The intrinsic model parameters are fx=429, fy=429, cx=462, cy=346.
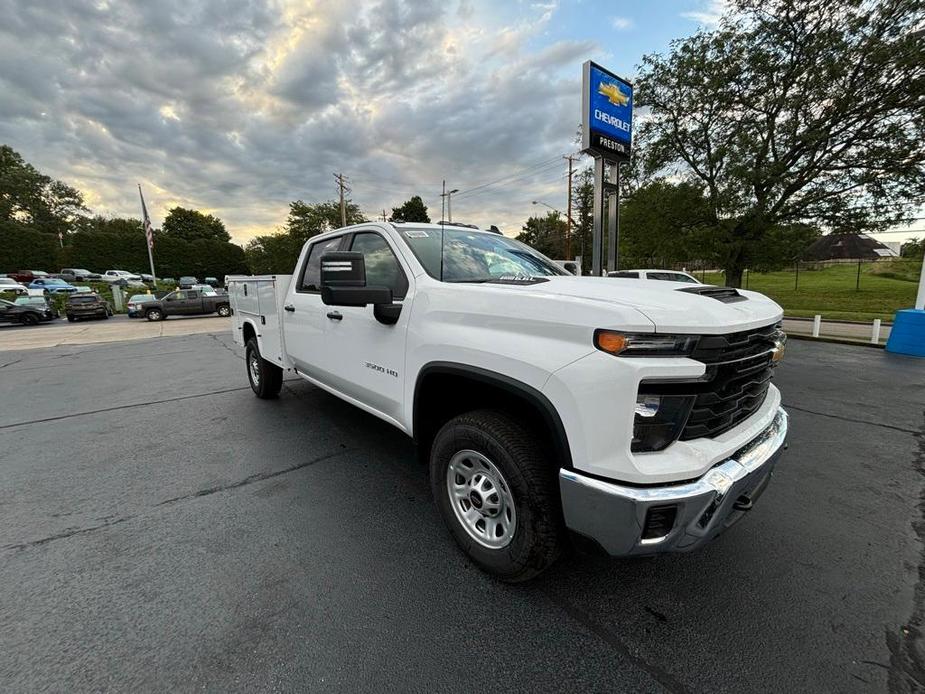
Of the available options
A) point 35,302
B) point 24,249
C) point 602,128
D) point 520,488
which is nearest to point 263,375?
point 520,488

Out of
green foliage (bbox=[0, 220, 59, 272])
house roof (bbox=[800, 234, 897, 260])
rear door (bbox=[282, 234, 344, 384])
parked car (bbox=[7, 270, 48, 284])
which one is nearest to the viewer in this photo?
rear door (bbox=[282, 234, 344, 384])

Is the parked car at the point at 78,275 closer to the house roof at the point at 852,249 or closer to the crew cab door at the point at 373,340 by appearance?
the crew cab door at the point at 373,340

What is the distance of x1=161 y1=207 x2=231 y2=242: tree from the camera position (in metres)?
60.1

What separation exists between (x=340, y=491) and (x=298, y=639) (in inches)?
Answer: 54.7

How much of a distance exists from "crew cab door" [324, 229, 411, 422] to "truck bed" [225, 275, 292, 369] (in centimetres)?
123

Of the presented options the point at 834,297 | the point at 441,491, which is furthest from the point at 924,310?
the point at 834,297

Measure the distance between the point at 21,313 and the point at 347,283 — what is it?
25006mm

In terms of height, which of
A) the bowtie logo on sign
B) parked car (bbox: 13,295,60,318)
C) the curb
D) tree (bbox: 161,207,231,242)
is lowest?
the curb

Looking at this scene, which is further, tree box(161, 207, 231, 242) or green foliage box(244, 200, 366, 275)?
tree box(161, 207, 231, 242)

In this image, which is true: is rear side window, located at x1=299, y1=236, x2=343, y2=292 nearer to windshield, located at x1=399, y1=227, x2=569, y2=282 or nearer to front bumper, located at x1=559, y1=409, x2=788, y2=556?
windshield, located at x1=399, y1=227, x2=569, y2=282

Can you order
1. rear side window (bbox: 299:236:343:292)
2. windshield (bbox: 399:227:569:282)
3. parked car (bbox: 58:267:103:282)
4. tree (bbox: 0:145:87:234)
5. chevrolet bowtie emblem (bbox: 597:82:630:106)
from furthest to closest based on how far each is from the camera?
tree (bbox: 0:145:87:234)
parked car (bbox: 58:267:103:282)
chevrolet bowtie emblem (bbox: 597:82:630:106)
rear side window (bbox: 299:236:343:292)
windshield (bbox: 399:227:569:282)

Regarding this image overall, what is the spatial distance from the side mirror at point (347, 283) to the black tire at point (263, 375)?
135 inches

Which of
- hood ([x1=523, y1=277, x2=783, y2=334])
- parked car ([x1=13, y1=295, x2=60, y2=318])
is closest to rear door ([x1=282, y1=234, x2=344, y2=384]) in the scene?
hood ([x1=523, y1=277, x2=783, y2=334])

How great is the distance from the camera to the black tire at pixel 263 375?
555 cm
